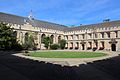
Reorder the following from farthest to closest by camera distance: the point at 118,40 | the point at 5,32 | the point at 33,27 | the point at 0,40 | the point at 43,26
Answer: the point at 43,26
the point at 33,27
the point at 118,40
the point at 5,32
the point at 0,40

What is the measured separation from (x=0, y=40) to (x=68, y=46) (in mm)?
28911

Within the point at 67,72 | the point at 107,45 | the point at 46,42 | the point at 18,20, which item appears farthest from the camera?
the point at 18,20

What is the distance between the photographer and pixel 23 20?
46.3 metres

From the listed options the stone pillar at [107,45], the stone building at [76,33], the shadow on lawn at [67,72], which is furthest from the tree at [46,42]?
the shadow on lawn at [67,72]

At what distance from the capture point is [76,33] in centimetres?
5122

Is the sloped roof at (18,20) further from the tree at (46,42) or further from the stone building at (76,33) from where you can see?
the tree at (46,42)

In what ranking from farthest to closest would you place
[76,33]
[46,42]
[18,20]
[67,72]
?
1. [76,33]
2. [18,20]
3. [46,42]
4. [67,72]

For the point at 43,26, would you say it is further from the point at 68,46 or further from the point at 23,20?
the point at 68,46

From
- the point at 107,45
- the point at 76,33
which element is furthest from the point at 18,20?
the point at 107,45

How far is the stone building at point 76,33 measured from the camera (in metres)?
41.1

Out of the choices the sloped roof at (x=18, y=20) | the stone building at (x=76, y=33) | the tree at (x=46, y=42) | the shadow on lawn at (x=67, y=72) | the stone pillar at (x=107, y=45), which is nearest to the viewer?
the shadow on lawn at (x=67, y=72)

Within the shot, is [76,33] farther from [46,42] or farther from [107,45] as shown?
[107,45]

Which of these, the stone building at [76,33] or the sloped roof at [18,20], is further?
the stone building at [76,33]

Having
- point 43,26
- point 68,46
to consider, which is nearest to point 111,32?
point 68,46
